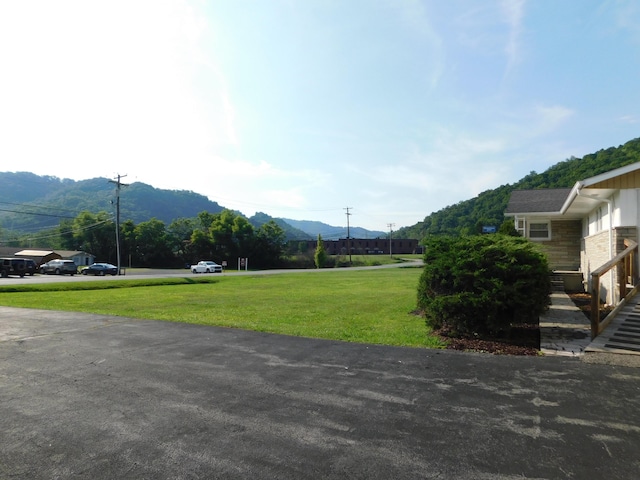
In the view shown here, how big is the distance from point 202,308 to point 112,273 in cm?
3731

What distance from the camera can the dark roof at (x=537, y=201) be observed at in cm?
1736

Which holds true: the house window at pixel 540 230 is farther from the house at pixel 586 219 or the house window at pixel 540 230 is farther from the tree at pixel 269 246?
the tree at pixel 269 246

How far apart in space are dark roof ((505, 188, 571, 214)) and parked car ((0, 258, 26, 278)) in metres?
43.5

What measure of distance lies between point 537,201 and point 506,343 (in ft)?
45.3

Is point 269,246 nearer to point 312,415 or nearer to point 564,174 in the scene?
point 564,174

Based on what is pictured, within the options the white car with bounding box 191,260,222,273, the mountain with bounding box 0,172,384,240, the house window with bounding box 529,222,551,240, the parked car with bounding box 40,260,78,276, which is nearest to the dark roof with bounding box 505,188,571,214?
the house window with bounding box 529,222,551,240

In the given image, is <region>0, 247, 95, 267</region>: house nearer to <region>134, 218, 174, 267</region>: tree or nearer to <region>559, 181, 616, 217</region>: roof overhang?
<region>134, 218, 174, 267</region>: tree

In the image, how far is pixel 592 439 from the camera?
337 centimetres

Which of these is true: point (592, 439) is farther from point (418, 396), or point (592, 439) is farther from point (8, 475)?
point (8, 475)

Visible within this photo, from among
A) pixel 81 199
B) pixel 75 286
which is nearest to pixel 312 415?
pixel 75 286

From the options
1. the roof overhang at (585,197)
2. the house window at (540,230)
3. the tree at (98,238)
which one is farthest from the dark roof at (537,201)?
the tree at (98,238)

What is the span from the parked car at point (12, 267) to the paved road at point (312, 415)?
131 feet

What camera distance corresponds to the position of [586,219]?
16.7 meters

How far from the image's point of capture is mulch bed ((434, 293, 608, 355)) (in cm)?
665
